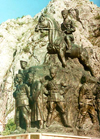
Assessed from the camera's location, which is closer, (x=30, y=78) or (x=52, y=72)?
(x=52, y=72)

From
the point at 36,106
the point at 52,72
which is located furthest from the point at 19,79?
the point at 36,106

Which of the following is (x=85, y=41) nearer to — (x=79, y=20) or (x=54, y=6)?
(x=79, y=20)

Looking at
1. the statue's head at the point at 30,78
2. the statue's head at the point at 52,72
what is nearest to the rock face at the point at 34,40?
the statue's head at the point at 30,78

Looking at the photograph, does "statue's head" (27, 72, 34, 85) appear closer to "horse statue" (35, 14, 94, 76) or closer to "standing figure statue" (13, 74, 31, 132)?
"standing figure statue" (13, 74, 31, 132)

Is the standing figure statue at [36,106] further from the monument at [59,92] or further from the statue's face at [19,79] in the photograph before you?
the statue's face at [19,79]

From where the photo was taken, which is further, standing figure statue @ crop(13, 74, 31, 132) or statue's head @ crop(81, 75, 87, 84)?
statue's head @ crop(81, 75, 87, 84)

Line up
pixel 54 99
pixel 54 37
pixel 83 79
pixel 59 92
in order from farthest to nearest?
pixel 54 37
pixel 83 79
pixel 59 92
pixel 54 99

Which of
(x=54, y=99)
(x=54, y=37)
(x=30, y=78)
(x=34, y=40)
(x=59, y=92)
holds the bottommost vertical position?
(x=54, y=99)

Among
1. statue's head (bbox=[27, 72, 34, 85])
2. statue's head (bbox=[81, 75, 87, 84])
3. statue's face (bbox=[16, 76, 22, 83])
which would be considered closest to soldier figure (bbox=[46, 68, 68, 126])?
statue's head (bbox=[27, 72, 34, 85])

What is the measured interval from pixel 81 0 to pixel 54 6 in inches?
169

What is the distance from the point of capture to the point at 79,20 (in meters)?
34.0

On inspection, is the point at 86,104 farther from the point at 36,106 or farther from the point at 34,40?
the point at 34,40

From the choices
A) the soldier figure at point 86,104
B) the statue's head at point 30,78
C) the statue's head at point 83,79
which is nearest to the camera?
the statue's head at point 30,78

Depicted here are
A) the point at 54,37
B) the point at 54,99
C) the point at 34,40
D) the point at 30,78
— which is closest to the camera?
the point at 54,99
